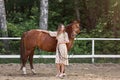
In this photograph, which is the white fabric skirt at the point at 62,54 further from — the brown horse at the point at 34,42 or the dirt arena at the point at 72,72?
the brown horse at the point at 34,42

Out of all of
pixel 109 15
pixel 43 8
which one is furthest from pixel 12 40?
pixel 109 15

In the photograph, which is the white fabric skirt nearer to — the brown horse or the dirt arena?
the dirt arena

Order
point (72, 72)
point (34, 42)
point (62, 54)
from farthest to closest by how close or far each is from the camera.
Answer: point (72, 72) < point (34, 42) < point (62, 54)

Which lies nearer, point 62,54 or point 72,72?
point 62,54

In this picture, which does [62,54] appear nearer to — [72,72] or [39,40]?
[39,40]

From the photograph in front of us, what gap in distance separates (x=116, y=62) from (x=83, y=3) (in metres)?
7.04

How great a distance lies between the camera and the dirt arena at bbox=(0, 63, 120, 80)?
451 inches

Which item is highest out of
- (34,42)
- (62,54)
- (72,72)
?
(34,42)

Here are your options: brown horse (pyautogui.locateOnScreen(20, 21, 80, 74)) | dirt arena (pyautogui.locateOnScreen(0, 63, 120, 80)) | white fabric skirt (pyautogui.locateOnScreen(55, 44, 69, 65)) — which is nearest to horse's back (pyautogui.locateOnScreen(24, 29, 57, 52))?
brown horse (pyautogui.locateOnScreen(20, 21, 80, 74))

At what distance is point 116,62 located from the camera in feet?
53.2

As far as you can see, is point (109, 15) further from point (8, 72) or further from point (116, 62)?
point (8, 72)

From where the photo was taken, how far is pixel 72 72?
42.8ft

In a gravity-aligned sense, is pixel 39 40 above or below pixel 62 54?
above

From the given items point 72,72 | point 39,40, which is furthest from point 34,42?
point 72,72
